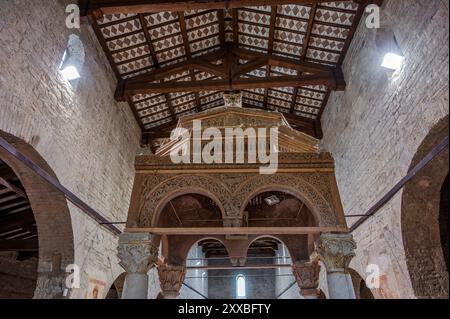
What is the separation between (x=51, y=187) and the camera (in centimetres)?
645

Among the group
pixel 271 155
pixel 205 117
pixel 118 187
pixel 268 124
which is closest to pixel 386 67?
pixel 268 124

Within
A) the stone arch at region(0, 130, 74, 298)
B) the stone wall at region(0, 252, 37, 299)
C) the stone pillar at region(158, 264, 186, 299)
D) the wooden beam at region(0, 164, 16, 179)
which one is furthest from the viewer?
the stone wall at region(0, 252, 37, 299)

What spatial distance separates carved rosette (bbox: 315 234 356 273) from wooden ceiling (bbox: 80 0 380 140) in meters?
5.34

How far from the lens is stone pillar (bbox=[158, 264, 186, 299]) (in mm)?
6801

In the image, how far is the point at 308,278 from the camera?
273 inches

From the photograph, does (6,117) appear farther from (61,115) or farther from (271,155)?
(271,155)

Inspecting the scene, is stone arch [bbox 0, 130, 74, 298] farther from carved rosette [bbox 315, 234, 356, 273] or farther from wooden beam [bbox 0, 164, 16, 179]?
carved rosette [bbox 315, 234, 356, 273]

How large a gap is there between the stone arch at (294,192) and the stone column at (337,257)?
0.80 feet

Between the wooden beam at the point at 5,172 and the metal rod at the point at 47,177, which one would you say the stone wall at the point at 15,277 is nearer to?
the metal rod at the point at 47,177

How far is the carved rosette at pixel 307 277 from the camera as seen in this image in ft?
22.5

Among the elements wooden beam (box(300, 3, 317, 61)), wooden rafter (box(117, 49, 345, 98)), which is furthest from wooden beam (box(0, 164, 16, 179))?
wooden beam (box(300, 3, 317, 61))

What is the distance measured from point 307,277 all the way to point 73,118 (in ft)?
20.2

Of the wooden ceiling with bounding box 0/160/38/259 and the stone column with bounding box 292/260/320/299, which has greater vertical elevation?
the wooden ceiling with bounding box 0/160/38/259

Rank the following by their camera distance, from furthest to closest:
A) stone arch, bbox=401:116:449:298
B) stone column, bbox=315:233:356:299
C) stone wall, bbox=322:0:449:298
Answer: stone arch, bbox=401:116:449:298 → stone wall, bbox=322:0:449:298 → stone column, bbox=315:233:356:299
